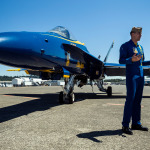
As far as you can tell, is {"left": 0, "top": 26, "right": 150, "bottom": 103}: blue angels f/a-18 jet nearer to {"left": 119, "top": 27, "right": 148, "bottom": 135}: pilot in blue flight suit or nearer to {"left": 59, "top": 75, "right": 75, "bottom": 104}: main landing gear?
{"left": 59, "top": 75, "right": 75, "bottom": 104}: main landing gear

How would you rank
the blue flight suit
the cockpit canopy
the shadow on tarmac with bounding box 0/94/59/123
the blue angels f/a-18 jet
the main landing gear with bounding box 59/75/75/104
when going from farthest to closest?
the main landing gear with bounding box 59/75/75/104 → the cockpit canopy → the shadow on tarmac with bounding box 0/94/59/123 → the blue angels f/a-18 jet → the blue flight suit

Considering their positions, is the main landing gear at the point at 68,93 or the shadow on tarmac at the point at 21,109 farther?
the main landing gear at the point at 68,93

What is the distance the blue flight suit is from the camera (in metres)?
3.35

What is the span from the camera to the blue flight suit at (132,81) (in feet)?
11.0

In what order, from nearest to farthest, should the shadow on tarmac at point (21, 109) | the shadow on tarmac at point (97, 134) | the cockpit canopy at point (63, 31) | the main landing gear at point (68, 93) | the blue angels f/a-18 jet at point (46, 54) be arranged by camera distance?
1. the shadow on tarmac at point (97, 134)
2. the blue angels f/a-18 jet at point (46, 54)
3. the shadow on tarmac at point (21, 109)
4. the cockpit canopy at point (63, 31)
5. the main landing gear at point (68, 93)

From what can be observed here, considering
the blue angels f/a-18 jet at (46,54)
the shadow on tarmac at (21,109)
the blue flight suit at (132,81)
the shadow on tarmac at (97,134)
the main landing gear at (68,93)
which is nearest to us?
the shadow on tarmac at (97,134)

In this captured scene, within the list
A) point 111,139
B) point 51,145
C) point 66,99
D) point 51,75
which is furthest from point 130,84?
point 51,75

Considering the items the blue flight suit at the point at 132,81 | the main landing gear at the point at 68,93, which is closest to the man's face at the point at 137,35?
the blue flight suit at the point at 132,81

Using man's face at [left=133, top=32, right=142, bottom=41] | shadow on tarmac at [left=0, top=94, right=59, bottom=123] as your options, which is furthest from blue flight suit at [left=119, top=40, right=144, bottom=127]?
shadow on tarmac at [left=0, top=94, right=59, bottom=123]

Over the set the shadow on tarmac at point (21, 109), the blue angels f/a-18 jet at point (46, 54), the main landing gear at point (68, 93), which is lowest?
the shadow on tarmac at point (21, 109)

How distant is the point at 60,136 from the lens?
2.91 metres

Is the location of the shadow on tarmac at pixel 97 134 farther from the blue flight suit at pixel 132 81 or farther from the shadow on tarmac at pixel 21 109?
the shadow on tarmac at pixel 21 109

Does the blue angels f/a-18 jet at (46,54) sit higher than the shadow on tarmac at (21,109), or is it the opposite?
the blue angels f/a-18 jet at (46,54)

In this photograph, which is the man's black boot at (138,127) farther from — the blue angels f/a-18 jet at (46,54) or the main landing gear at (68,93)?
the main landing gear at (68,93)
